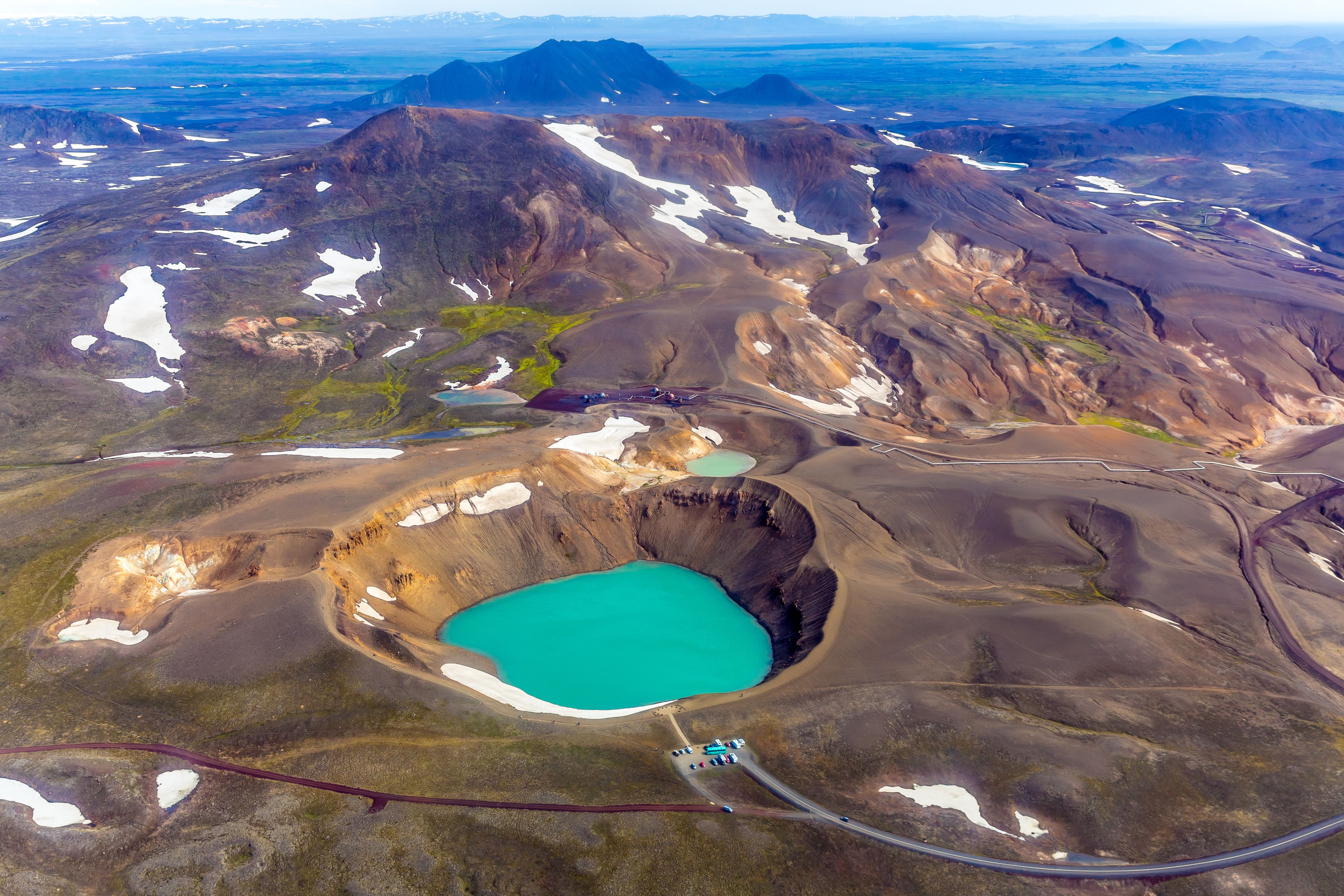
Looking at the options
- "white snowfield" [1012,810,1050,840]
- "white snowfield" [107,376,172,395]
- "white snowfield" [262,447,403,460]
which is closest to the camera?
"white snowfield" [1012,810,1050,840]

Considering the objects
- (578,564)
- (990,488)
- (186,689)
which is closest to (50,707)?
(186,689)

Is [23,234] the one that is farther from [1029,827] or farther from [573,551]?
[1029,827]

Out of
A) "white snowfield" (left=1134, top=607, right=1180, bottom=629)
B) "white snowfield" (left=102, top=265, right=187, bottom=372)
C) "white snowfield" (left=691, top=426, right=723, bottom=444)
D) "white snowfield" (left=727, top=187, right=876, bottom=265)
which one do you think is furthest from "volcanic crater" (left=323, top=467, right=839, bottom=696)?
"white snowfield" (left=727, top=187, right=876, bottom=265)

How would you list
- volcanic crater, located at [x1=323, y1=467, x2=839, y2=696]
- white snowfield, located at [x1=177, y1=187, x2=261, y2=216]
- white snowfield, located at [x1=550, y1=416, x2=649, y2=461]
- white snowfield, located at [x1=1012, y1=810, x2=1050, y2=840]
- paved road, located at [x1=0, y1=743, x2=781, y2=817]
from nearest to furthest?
1. paved road, located at [x1=0, y1=743, x2=781, y2=817]
2. white snowfield, located at [x1=1012, y1=810, x2=1050, y2=840]
3. volcanic crater, located at [x1=323, y1=467, x2=839, y2=696]
4. white snowfield, located at [x1=550, y1=416, x2=649, y2=461]
5. white snowfield, located at [x1=177, y1=187, x2=261, y2=216]

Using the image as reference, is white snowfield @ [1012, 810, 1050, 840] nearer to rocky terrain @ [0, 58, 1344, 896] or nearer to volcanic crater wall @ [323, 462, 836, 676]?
rocky terrain @ [0, 58, 1344, 896]

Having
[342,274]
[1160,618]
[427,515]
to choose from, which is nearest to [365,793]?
[427,515]
